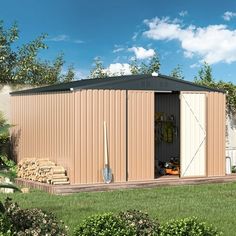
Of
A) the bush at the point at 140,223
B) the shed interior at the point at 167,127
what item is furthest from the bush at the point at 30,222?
the shed interior at the point at 167,127

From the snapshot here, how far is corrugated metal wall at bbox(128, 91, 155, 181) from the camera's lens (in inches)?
516

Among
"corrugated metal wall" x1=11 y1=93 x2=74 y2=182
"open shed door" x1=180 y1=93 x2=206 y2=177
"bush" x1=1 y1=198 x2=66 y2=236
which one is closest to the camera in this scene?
"bush" x1=1 y1=198 x2=66 y2=236

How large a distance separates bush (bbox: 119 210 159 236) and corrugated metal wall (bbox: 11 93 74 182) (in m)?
6.37

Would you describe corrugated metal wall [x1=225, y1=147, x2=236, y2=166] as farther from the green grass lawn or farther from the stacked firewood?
the stacked firewood

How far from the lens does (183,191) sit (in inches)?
478

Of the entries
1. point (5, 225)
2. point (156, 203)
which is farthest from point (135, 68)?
point (5, 225)

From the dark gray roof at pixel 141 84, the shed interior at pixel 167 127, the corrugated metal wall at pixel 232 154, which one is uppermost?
the dark gray roof at pixel 141 84

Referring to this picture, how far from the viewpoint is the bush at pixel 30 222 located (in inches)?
224

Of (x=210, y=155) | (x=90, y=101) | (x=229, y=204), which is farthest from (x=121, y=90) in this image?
(x=229, y=204)

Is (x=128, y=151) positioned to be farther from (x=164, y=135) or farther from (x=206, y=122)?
(x=164, y=135)

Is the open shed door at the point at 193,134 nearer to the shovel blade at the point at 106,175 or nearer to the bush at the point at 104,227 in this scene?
the shovel blade at the point at 106,175

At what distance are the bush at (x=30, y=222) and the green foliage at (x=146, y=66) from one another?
22.1m

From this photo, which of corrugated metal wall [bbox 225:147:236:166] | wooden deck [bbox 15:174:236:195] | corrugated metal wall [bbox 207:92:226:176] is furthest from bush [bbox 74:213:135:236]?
corrugated metal wall [bbox 225:147:236:166]

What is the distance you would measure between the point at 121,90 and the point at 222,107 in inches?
116
